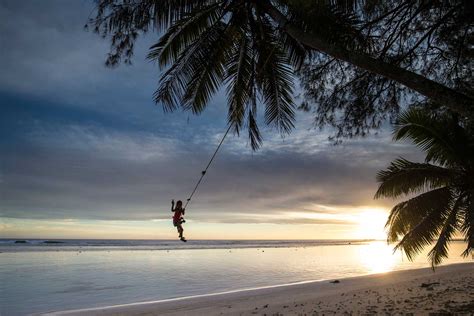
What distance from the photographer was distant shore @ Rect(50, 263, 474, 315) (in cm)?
973

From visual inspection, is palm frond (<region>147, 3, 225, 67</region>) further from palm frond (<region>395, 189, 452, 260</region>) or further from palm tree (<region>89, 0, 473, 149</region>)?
palm frond (<region>395, 189, 452, 260</region>)

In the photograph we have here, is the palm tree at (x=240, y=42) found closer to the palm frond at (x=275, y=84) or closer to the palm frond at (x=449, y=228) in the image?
the palm frond at (x=275, y=84)

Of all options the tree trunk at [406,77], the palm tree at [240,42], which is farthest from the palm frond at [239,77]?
the tree trunk at [406,77]

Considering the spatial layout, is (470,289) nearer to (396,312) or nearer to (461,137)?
(396,312)

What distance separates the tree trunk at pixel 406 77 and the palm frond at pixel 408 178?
6.14 meters

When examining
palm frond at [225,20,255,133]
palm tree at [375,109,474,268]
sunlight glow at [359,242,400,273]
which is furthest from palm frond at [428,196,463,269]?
palm frond at [225,20,255,133]

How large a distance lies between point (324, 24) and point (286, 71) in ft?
9.49

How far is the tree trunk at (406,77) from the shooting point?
Answer: 181 inches

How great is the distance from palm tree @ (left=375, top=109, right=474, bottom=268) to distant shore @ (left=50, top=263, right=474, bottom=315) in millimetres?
1397

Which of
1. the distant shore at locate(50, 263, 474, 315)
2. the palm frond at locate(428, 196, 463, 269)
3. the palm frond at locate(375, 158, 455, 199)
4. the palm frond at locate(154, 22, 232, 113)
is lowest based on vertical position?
the distant shore at locate(50, 263, 474, 315)

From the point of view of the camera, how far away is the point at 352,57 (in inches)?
203

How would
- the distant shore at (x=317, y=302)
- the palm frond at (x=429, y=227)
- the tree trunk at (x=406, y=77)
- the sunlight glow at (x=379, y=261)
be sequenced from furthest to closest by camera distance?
the sunlight glow at (x=379, y=261) → the palm frond at (x=429, y=227) → the distant shore at (x=317, y=302) → the tree trunk at (x=406, y=77)

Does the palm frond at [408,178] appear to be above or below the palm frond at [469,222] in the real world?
above

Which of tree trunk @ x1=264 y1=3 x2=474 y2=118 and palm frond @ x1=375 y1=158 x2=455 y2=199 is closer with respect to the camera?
tree trunk @ x1=264 y1=3 x2=474 y2=118
